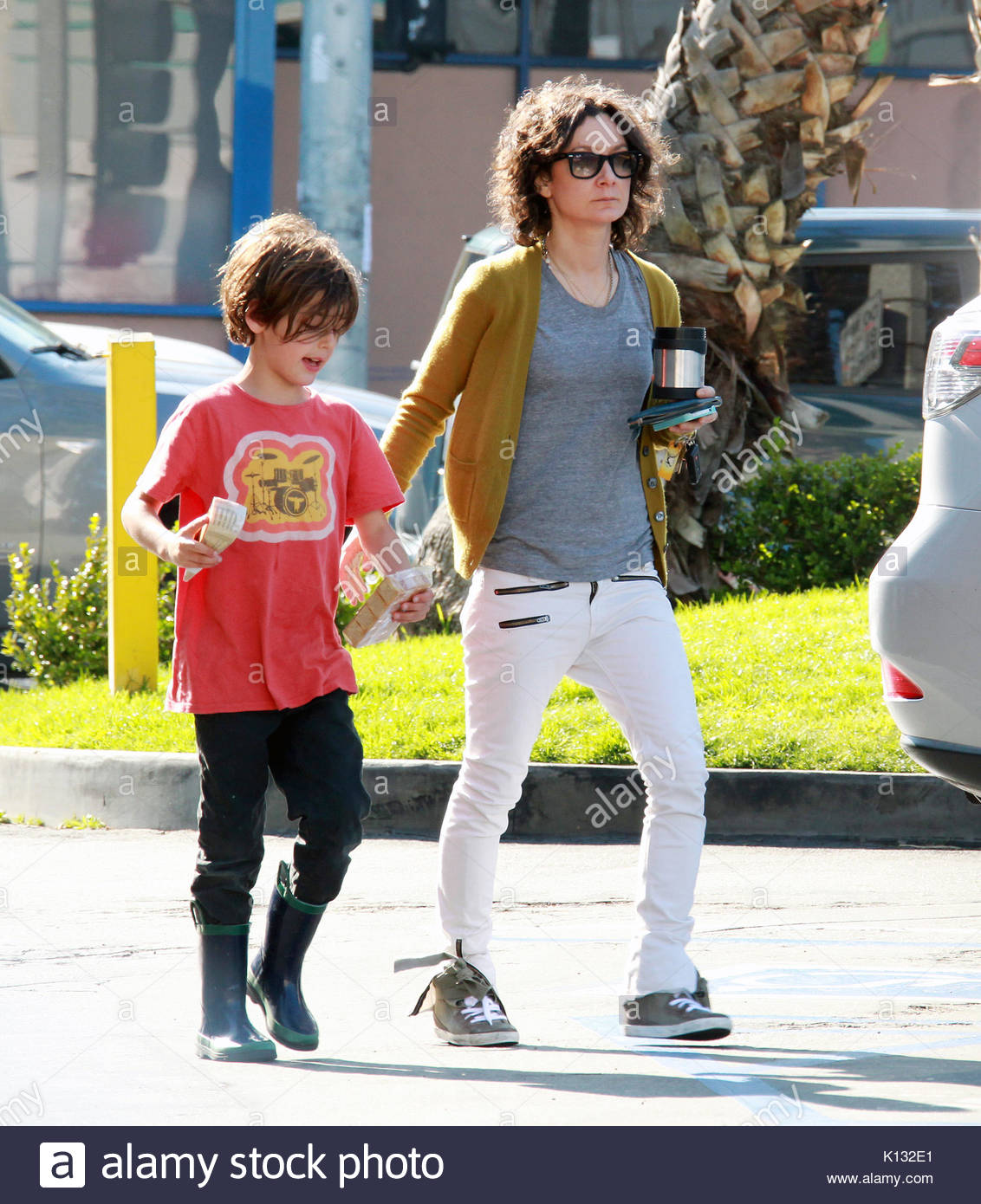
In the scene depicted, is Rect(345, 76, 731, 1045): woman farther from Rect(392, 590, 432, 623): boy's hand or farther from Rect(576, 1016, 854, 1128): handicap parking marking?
Rect(392, 590, 432, 623): boy's hand

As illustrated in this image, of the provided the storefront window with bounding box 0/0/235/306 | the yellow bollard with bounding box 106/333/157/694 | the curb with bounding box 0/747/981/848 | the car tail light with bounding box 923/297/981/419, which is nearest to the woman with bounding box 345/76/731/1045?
the car tail light with bounding box 923/297/981/419

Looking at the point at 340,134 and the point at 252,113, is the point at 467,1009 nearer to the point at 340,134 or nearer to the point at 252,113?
Answer: the point at 340,134

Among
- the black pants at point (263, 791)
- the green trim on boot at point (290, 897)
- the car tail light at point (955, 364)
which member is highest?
the car tail light at point (955, 364)

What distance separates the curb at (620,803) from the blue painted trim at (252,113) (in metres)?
9.29

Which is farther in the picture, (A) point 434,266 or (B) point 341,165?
(A) point 434,266

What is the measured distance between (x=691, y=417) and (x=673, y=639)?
1.59ft

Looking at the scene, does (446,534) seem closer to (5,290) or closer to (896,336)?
(896,336)

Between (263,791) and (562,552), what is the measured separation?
81 centimetres

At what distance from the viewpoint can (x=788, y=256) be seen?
31.0 ft

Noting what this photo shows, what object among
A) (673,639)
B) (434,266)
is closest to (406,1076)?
(673,639)

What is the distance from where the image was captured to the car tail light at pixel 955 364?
4.00m

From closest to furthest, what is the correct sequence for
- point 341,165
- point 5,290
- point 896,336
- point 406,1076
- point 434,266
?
point 406,1076 < point 896,336 < point 341,165 < point 5,290 < point 434,266

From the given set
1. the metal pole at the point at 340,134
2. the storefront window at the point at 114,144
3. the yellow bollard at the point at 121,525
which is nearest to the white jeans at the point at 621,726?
the yellow bollard at the point at 121,525

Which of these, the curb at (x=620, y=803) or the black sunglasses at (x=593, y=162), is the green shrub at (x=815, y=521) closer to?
the curb at (x=620, y=803)
